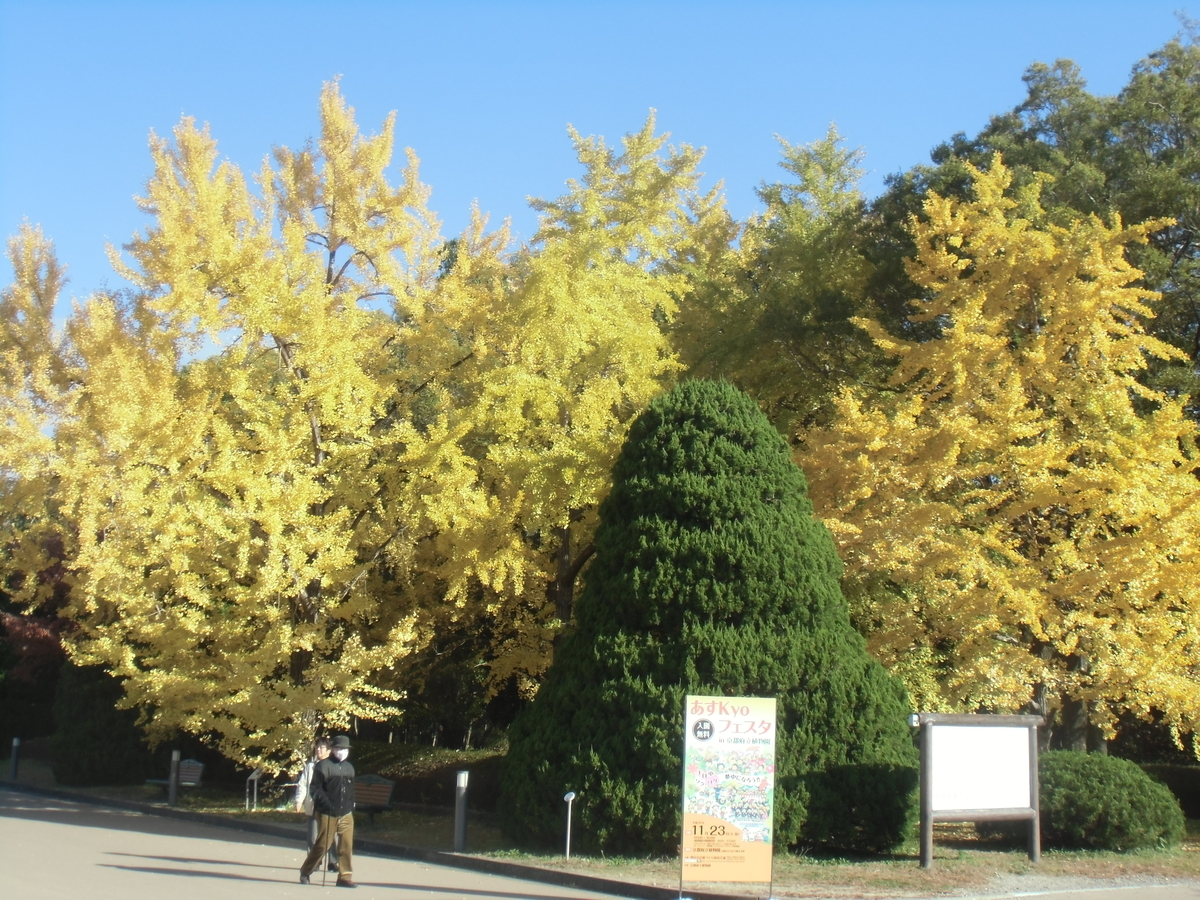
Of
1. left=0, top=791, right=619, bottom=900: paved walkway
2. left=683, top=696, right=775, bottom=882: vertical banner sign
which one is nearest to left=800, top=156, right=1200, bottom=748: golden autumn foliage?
left=683, top=696, right=775, bottom=882: vertical banner sign

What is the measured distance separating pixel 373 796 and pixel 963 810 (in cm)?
779

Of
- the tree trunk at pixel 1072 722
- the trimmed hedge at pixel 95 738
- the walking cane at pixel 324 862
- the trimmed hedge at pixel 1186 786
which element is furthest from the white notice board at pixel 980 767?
the trimmed hedge at pixel 95 738

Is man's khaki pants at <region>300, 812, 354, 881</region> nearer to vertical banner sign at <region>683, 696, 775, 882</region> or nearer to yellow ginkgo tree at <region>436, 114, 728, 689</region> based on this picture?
vertical banner sign at <region>683, 696, 775, 882</region>

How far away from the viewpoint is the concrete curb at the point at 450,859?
361 inches

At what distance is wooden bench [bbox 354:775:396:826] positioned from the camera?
14203 millimetres

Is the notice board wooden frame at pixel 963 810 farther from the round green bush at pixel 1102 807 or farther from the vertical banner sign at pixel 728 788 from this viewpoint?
the vertical banner sign at pixel 728 788

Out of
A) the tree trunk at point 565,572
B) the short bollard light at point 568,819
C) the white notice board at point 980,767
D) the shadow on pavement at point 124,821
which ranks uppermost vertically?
the tree trunk at point 565,572

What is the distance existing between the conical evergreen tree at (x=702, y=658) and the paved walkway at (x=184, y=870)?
1.37 meters

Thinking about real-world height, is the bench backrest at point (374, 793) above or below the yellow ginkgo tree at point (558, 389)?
below

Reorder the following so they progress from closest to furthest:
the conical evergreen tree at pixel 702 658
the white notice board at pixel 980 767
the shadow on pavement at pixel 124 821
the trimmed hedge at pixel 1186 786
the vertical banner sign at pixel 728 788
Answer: the vertical banner sign at pixel 728 788 < the white notice board at pixel 980 767 < the conical evergreen tree at pixel 702 658 < the shadow on pavement at pixel 124 821 < the trimmed hedge at pixel 1186 786

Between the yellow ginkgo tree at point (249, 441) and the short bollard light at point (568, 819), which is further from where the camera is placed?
the yellow ginkgo tree at point (249, 441)

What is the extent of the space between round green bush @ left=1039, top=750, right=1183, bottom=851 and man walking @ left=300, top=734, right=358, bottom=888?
7394 mm

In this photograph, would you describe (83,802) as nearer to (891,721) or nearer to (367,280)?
(367,280)

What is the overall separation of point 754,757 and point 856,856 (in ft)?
8.94
